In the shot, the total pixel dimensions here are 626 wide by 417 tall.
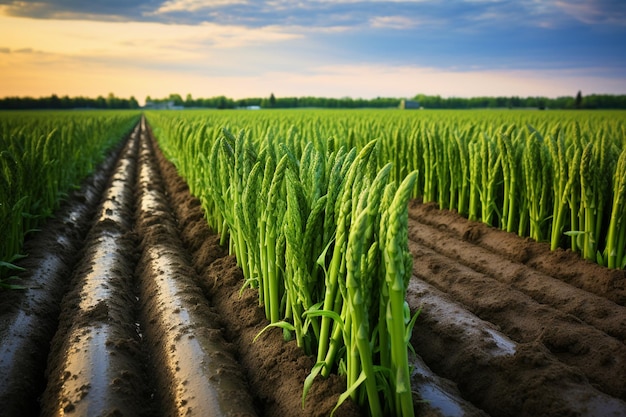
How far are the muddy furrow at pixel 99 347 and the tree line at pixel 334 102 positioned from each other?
3571 inches

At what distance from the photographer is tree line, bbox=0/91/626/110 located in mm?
84250

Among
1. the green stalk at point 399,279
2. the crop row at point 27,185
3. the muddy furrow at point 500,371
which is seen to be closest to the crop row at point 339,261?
the green stalk at point 399,279

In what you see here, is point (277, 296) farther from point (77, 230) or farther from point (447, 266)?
point (77, 230)

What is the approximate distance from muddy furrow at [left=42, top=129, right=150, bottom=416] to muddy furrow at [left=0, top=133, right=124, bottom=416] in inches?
5.5

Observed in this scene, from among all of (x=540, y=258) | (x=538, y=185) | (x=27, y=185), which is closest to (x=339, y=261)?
(x=540, y=258)

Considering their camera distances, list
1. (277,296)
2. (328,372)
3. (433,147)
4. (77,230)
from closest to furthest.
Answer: (328,372) < (277,296) < (77,230) < (433,147)

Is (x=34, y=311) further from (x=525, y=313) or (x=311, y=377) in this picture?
(x=525, y=313)

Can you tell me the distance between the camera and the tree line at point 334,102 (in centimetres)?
8425

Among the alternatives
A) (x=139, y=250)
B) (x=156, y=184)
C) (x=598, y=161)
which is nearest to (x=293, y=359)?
(x=139, y=250)

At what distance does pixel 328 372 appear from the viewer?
10.6 feet

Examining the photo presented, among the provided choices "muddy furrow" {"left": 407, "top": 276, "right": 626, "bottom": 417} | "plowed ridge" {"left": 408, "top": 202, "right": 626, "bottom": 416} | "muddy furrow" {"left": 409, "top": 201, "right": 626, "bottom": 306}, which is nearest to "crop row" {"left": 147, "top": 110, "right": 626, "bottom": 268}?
"muddy furrow" {"left": 409, "top": 201, "right": 626, "bottom": 306}

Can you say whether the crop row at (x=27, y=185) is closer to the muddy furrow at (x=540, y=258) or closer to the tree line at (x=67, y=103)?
the muddy furrow at (x=540, y=258)

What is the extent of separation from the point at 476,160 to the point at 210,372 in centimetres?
547

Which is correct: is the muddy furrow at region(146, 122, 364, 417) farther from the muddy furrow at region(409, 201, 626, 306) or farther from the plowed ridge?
the muddy furrow at region(409, 201, 626, 306)
